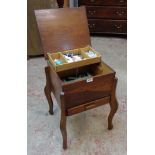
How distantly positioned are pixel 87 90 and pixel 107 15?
7.10 ft

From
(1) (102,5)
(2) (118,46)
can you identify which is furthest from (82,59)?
(1) (102,5)

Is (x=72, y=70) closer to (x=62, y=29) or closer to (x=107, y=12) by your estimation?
(x=62, y=29)

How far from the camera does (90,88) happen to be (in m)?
1.52

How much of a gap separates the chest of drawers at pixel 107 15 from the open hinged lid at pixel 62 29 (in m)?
1.70

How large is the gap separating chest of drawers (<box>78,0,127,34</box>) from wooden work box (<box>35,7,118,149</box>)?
1.70 m

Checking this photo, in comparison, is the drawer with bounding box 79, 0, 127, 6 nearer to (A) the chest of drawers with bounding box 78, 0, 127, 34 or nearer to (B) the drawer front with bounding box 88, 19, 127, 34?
(A) the chest of drawers with bounding box 78, 0, 127, 34

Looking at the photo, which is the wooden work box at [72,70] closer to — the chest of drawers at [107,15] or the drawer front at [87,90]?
the drawer front at [87,90]

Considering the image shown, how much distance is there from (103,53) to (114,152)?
→ 65.9 inches

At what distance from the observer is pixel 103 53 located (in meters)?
3.06

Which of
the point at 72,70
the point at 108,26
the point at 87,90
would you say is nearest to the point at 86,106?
the point at 87,90

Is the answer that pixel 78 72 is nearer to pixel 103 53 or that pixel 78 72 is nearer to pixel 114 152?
pixel 114 152

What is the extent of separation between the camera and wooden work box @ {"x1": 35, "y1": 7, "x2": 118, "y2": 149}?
149cm

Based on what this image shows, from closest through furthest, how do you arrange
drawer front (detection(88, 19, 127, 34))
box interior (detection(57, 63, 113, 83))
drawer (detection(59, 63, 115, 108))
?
drawer (detection(59, 63, 115, 108))
box interior (detection(57, 63, 113, 83))
drawer front (detection(88, 19, 127, 34))

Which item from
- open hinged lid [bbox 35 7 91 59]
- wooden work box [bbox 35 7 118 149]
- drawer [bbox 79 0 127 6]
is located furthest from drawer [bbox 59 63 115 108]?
drawer [bbox 79 0 127 6]
